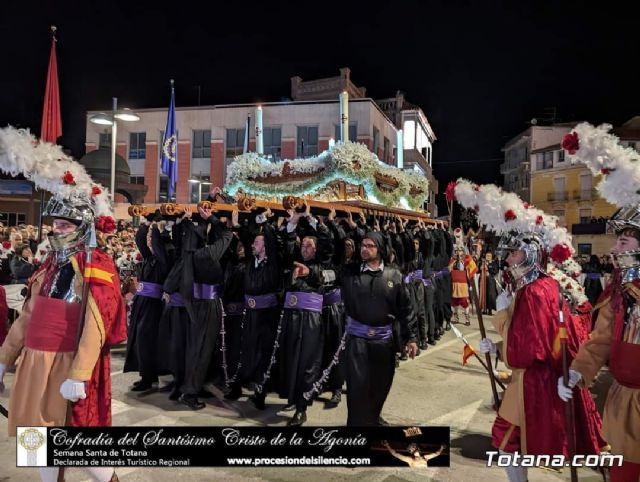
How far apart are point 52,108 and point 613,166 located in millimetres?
9821

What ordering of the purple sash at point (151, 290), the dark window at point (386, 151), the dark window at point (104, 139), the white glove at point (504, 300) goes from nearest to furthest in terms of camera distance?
the white glove at point (504, 300) → the purple sash at point (151, 290) → the dark window at point (386, 151) → the dark window at point (104, 139)

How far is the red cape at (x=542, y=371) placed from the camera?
3.40 meters

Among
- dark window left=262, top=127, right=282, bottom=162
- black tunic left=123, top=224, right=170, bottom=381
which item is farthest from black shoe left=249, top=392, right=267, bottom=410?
dark window left=262, top=127, right=282, bottom=162

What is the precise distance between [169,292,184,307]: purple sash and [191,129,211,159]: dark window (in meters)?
26.7

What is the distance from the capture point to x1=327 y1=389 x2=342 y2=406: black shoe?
20.1ft

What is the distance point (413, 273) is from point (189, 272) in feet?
15.2

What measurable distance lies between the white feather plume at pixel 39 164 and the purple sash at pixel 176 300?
2475 mm

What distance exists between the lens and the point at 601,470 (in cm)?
418

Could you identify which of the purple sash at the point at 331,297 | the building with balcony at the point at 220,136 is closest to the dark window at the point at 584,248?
the building with balcony at the point at 220,136

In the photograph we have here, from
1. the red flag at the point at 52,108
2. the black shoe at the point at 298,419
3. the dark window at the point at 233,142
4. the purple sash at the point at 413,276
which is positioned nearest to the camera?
the black shoe at the point at 298,419

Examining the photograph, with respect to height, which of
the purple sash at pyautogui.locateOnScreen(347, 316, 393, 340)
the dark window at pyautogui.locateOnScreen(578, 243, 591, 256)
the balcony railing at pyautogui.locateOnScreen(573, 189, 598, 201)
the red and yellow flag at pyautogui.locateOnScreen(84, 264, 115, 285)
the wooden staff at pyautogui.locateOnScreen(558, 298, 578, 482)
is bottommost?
the wooden staff at pyautogui.locateOnScreen(558, 298, 578, 482)

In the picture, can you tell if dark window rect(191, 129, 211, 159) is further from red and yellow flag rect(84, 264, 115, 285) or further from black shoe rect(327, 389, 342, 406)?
red and yellow flag rect(84, 264, 115, 285)

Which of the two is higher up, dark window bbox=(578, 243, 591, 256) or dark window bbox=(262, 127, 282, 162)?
dark window bbox=(262, 127, 282, 162)

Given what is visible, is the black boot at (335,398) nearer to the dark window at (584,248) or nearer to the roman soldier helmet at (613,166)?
the roman soldier helmet at (613,166)
